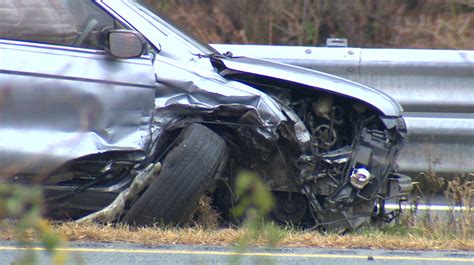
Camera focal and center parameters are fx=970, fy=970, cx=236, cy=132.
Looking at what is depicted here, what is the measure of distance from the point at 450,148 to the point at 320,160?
245 centimetres

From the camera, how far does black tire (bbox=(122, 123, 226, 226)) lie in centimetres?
677

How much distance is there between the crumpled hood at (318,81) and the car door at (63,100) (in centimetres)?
69

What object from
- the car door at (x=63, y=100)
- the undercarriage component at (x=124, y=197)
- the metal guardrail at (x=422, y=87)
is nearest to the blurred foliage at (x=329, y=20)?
the metal guardrail at (x=422, y=87)

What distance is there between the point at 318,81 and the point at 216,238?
1.45 m

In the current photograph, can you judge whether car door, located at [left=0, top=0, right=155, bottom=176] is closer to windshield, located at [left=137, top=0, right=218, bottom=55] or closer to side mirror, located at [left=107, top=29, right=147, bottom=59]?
side mirror, located at [left=107, top=29, right=147, bottom=59]

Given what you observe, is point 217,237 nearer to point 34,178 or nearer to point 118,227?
point 118,227

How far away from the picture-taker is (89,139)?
6.84 meters

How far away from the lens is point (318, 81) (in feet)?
23.5

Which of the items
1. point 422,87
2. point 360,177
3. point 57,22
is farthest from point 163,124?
point 422,87

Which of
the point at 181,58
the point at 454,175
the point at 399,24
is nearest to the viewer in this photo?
the point at 181,58

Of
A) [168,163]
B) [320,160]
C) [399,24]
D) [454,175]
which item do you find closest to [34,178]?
[168,163]

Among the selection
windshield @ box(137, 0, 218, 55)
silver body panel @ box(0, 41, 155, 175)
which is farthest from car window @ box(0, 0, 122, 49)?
windshield @ box(137, 0, 218, 55)

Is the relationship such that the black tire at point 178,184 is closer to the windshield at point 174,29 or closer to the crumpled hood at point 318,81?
the crumpled hood at point 318,81

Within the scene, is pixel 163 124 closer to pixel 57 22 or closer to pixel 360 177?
pixel 57 22
